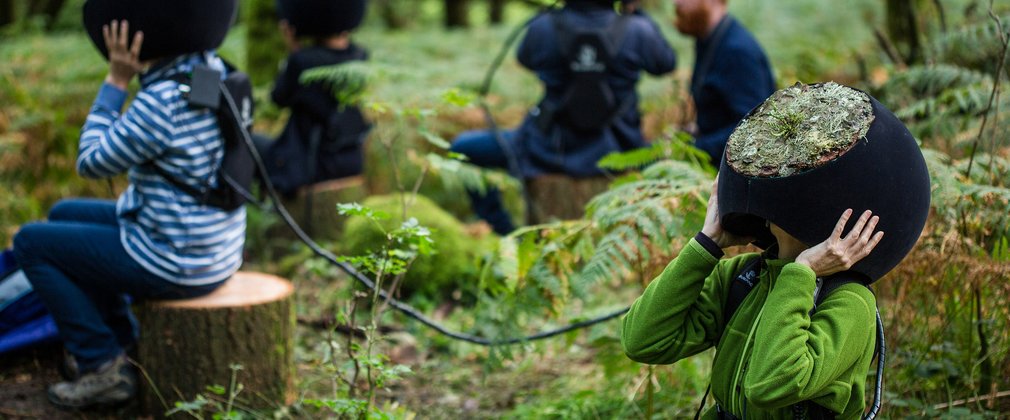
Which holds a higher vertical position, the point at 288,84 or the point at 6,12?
the point at 288,84

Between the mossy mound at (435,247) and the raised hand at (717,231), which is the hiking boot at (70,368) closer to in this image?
the mossy mound at (435,247)

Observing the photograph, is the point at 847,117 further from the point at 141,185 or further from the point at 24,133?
the point at 24,133

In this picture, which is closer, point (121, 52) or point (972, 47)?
point (121, 52)

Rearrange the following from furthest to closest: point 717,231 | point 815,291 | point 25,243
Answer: point 25,243 → point 717,231 → point 815,291

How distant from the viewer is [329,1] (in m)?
6.38

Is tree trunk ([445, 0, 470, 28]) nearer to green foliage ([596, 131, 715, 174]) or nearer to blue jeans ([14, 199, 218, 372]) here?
green foliage ([596, 131, 715, 174])

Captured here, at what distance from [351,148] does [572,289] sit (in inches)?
149

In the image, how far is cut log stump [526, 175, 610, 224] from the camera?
6.32 meters

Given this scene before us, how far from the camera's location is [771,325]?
2197mm

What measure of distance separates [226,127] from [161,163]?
0.31 metres

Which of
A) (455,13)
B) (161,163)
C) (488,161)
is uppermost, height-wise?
(161,163)

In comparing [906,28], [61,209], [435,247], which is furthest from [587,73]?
[61,209]

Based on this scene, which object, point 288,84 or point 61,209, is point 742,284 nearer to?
point 61,209

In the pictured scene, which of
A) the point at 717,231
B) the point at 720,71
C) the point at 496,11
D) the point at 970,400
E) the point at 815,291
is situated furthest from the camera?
the point at 496,11
